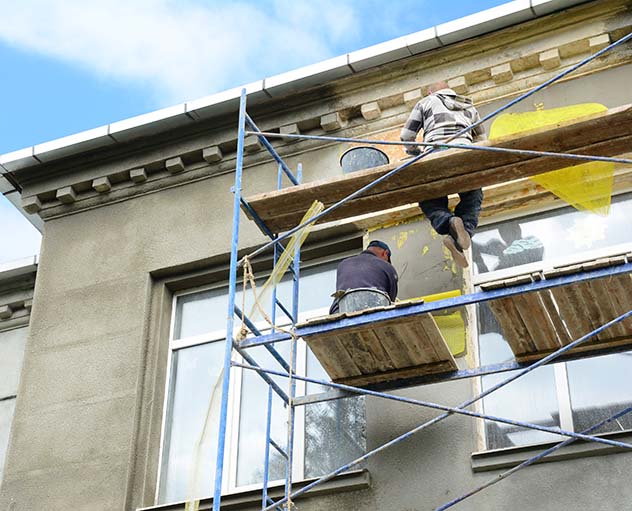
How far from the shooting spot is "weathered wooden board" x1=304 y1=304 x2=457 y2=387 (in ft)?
29.1

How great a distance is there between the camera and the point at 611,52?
428 inches

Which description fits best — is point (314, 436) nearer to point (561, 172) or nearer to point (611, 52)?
point (561, 172)

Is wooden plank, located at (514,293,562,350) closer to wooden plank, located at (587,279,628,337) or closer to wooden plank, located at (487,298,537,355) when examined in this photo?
wooden plank, located at (487,298,537,355)

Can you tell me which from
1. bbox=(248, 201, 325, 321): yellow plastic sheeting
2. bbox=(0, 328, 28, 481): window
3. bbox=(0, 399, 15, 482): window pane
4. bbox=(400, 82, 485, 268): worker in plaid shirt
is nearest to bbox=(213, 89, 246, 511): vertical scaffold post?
bbox=(248, 201, 325, 321): yellow plastic sheeting

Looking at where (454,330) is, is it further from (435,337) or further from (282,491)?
(282,491)

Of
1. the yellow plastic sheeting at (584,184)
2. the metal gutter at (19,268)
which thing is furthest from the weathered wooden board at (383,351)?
the metal gutter at (19,268)

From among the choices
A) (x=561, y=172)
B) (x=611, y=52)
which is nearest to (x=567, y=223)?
(x=561, y=172)

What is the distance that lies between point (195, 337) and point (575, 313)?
4.30 metres

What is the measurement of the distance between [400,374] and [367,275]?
84 cm

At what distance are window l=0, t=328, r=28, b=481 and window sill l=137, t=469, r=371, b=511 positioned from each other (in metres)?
3.49

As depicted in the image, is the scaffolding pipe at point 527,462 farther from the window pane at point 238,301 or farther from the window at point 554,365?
the window pane at point 238,301

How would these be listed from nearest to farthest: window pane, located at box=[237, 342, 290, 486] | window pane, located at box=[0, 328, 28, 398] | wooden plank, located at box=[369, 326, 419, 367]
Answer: wooden plank, located at box=[369, 326, 419, 367], window pane, located at box=[237, 342, 290, 486], window pane, located at box=[0, 328, 28, 398]

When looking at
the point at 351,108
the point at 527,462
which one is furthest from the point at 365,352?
the point at 351,108

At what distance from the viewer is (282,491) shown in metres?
9.83
